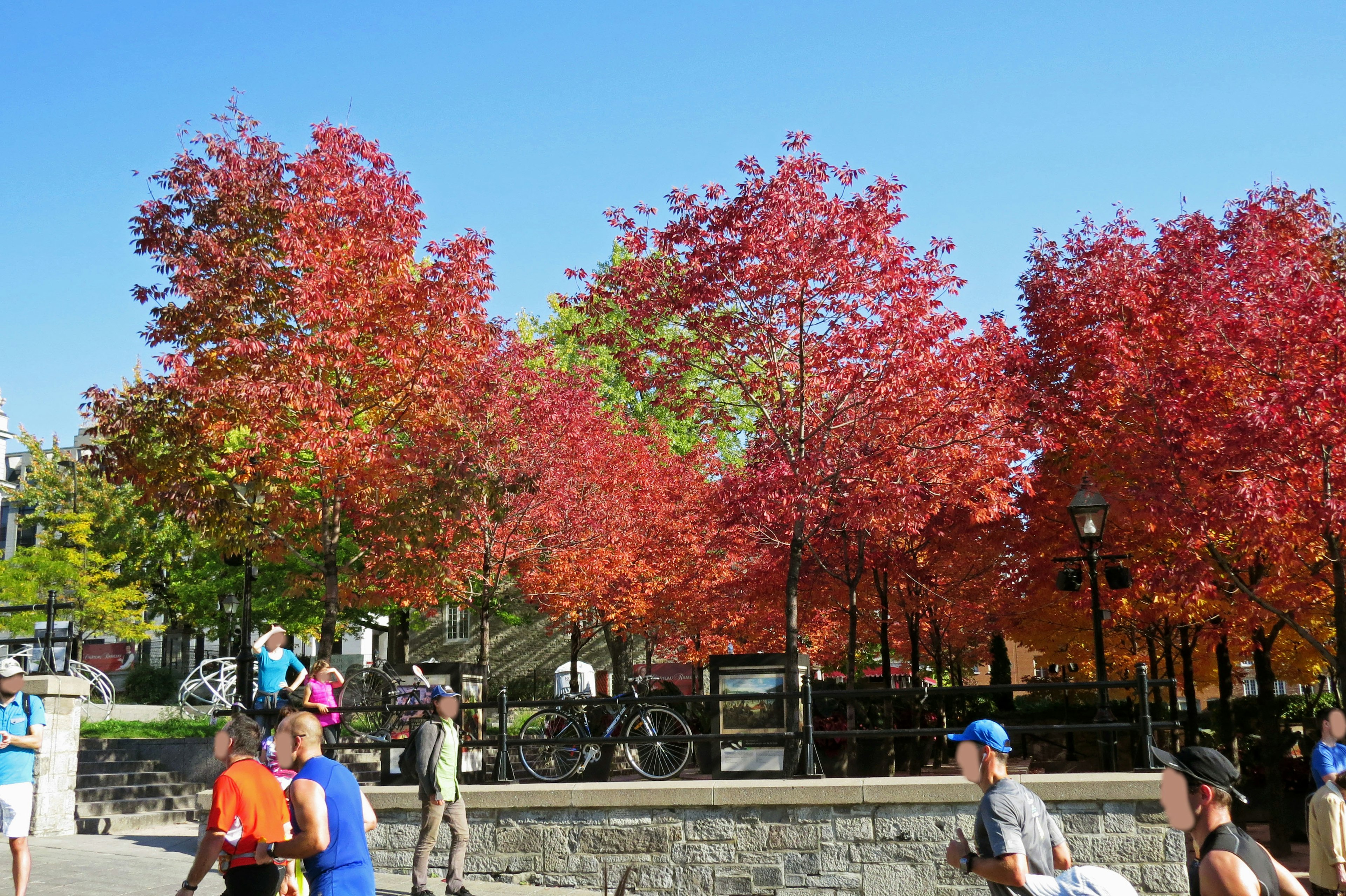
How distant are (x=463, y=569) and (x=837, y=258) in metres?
13.1

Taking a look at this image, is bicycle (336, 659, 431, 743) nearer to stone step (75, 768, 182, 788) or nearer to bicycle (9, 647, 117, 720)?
stone step (75, 768, 182, 788)

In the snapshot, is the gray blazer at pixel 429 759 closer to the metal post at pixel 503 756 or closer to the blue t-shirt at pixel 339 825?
the metal post at pixel 503 756

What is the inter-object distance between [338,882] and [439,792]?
475 centimetres

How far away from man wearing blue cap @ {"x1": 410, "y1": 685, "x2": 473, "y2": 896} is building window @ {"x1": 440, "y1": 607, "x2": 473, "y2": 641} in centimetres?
3699

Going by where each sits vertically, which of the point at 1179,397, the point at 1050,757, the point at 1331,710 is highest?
the point at 1179,397

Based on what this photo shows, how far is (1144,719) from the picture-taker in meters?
9.73

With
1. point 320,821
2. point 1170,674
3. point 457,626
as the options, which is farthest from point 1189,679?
point 457,626

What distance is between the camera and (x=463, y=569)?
82.0ft

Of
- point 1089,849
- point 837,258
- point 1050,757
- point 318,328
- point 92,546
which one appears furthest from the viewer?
point 92,546

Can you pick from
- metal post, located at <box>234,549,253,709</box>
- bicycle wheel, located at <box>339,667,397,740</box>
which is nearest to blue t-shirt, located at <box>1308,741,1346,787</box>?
bicycle wheel, located at <box>339,667,397,740</box>

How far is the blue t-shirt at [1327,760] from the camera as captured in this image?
7.84 m

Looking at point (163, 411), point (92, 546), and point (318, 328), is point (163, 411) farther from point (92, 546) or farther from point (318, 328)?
point (92, 546)

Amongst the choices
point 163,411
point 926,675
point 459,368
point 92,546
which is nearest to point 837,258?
point 459,368

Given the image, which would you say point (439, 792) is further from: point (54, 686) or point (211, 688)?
point (211, 688)
